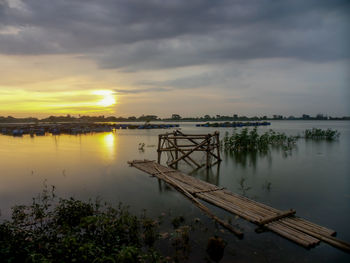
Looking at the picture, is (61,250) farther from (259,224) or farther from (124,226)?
(259,224)

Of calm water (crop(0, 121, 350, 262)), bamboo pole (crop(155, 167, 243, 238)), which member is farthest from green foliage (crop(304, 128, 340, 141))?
bamboo pole (crop(155, 167, 243, 238))

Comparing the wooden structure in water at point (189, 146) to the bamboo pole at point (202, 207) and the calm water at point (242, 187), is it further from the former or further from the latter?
the bamboo pole at point (202, 207)

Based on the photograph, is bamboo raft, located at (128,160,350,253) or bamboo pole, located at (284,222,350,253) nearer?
bamboo pole, located at (284,222,350,253)

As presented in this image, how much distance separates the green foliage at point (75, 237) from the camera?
15.3ft

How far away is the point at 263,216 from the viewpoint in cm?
720

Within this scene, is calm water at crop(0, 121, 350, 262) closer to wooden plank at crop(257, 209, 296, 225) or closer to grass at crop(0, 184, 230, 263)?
wooden plank at crop(257, 209, 296, 225)

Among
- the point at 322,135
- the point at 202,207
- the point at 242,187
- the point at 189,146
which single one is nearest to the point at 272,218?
the point at 202,207

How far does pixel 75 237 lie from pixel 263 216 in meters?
5.41

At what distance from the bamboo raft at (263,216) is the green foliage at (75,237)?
93.3 inches

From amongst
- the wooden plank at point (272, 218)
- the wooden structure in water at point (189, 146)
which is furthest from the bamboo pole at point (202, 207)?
the wooden structure in water at point (189, 146)

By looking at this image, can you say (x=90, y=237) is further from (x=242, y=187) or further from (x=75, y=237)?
(x=242, y=187)

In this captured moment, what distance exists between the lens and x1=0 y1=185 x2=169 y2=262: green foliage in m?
4.65

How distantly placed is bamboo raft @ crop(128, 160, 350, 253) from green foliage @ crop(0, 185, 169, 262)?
2.37 metres

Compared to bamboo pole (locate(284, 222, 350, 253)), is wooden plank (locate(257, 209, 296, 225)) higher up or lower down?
higher up
